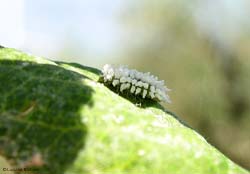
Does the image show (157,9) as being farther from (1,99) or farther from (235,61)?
(1,99)

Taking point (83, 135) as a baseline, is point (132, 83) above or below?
below

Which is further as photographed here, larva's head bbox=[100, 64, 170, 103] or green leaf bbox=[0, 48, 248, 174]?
larva's head bbox=[100, 64, 170, 103]

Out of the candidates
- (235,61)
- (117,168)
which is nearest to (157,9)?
(235,61)

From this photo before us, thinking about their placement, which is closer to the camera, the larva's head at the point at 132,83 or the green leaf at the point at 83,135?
the green leaf at the point at 83,135

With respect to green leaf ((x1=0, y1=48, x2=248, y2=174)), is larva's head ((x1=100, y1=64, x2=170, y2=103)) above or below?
below
